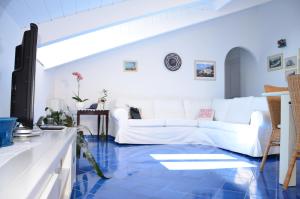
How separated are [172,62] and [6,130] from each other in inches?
199

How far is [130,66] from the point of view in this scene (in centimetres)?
553

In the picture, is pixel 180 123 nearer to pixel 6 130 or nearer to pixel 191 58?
pixel 191 58

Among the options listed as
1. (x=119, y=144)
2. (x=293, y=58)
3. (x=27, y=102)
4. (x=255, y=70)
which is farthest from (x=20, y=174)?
(x=255, y=70)

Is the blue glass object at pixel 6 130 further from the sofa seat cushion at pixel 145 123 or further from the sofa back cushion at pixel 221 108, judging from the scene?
the sofa back cushion at pixel 221 108

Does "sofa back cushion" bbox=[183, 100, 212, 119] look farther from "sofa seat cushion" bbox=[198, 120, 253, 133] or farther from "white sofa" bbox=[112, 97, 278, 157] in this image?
"sofa seat cushion" bbox=[198, 120, 253, 133]

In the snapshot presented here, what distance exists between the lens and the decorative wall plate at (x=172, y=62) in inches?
225

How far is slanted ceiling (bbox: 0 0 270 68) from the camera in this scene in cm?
231

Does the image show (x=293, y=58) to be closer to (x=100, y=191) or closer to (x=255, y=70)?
(x=255, y=70)

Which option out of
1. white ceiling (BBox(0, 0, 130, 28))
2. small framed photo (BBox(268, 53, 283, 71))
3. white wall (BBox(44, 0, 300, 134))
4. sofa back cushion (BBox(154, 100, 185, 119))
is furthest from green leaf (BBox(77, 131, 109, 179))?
small framed photo (BBox(268, 53, 283, 71))

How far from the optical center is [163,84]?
224 inches

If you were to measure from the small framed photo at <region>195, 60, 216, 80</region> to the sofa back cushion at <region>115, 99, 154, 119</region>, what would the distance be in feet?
4.97

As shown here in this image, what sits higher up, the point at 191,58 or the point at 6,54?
the point at 191,58

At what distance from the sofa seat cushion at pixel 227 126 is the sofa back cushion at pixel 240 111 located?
1.26 ft

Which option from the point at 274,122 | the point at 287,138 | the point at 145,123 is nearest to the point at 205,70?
the point at 145,123
